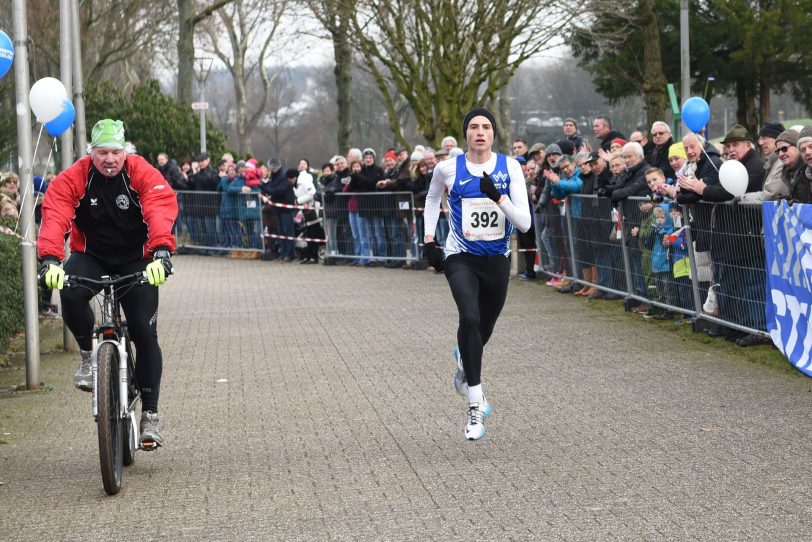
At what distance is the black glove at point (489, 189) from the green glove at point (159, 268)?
1806 mm

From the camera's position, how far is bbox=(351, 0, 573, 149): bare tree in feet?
93.5

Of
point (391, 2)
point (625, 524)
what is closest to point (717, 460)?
point (625, 524)

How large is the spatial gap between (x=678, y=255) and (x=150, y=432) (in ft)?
22.1

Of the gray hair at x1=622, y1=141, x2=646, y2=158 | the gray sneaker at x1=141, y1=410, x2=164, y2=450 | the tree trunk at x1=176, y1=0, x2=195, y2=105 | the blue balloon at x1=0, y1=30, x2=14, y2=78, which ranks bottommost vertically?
the gray sneaker at x1=141, y1=410, x2=164, y2=450

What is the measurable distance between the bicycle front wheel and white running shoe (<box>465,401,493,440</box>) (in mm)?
1917

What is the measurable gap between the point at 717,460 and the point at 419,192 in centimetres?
1471

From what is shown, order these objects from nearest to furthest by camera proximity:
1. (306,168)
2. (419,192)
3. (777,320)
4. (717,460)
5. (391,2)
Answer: (717,460)
(777,320)
(419,192)
(306,168)
(391,2)

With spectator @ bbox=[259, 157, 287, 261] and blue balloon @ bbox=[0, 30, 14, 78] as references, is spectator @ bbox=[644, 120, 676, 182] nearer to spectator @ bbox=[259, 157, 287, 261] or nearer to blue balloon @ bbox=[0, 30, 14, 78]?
blue balloon @ bbox=[0, 30, 14, 78]

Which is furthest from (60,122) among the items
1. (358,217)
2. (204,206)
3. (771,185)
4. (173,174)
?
(173,174)

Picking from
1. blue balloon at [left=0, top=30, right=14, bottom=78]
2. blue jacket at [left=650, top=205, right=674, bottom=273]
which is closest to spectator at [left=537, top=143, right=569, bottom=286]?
blue jacket at [left=650, top=205, right=674, bottom=273]

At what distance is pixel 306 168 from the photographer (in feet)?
84.8

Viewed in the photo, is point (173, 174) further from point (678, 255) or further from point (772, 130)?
point (772, 130)

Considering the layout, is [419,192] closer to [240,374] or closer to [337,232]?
[337,232]

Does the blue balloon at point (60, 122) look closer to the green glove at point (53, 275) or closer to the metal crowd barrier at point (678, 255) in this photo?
the green glove at point (53, 275)
